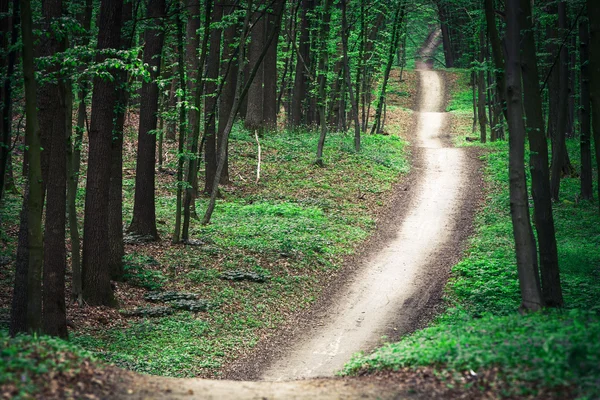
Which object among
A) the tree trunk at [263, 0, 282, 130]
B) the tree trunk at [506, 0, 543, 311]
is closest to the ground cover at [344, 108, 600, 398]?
the tree trunk at [506, 0, 543, 311]

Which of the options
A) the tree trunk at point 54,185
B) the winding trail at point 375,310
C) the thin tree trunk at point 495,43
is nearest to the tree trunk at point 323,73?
the winding trail at point 375,310

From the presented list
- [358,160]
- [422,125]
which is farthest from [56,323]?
[422,125]

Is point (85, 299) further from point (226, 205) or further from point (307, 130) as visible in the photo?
point (307, 130)

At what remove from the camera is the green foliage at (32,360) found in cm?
556

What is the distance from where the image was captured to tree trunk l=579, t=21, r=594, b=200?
55.3ft

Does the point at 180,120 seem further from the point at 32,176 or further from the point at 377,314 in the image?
the point at 32,176

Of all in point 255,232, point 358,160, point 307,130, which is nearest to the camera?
point 255,232

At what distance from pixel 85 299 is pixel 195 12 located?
1194cm

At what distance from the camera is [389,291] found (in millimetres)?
15016

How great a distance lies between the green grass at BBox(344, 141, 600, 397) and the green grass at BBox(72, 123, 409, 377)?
3384 mm

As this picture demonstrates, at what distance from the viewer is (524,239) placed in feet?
29.6

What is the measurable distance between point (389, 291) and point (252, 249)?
4.29 metres

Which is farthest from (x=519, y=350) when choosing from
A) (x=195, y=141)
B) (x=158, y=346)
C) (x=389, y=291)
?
(x=195, y=141)

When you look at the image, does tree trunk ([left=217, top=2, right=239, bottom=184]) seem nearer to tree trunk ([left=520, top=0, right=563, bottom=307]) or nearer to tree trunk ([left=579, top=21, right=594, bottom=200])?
tree trunk ([left=579, top=21, right=594, bottom=200])
